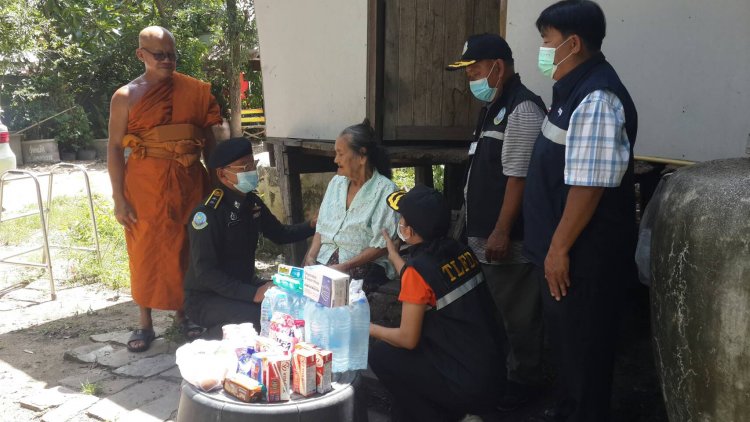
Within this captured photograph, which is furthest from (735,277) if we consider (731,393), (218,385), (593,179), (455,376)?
(218,385)

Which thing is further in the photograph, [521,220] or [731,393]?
[521,220]

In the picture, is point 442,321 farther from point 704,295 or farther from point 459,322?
point 704,295

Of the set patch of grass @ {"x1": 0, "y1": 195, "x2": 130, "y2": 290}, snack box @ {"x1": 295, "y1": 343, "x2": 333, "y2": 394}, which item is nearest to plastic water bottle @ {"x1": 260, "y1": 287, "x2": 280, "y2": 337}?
snack box @ {"x1": 295, "y1": 343, "x2": 333, "y2": 394}

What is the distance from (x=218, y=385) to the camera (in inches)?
87.7

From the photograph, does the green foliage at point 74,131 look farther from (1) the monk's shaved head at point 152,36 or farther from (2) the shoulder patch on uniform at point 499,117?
(2) the shoulder patch on uniform at point 499,117

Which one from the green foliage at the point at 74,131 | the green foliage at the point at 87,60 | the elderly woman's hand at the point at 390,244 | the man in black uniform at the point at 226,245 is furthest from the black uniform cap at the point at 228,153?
the green foliage at the point at 74,131

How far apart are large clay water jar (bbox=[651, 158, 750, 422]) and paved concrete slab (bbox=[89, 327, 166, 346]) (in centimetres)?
332

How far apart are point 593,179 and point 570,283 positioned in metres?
0.40

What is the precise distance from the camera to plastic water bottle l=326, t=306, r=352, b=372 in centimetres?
247

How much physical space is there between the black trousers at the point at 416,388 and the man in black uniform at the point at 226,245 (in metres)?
0.79

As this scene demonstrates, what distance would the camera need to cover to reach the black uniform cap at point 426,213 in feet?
8.36

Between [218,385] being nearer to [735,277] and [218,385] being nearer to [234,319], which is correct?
[234,319]

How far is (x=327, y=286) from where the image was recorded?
232 centimetres

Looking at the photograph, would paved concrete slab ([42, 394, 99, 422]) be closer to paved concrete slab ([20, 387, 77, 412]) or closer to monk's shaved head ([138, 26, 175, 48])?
paved concrete slab ([20, 387, 77, 412])
